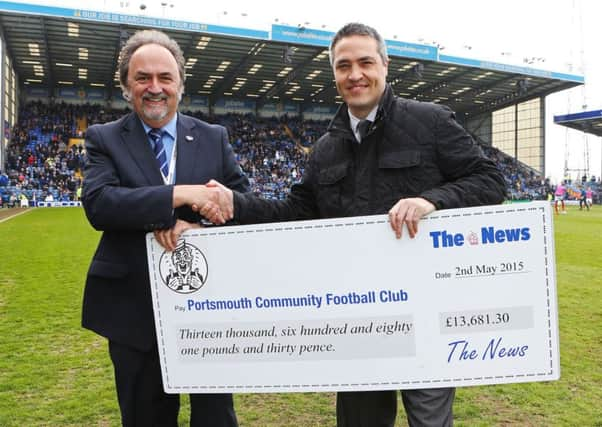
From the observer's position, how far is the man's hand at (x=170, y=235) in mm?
2232

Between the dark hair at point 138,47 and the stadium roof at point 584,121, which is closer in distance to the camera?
the dark hair at point 138,47

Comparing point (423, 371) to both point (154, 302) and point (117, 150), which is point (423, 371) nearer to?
point (154, 302)

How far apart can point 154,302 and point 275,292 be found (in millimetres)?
560

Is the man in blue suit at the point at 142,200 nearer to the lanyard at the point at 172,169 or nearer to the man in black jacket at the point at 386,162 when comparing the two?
the lanyard at the point at 172,169

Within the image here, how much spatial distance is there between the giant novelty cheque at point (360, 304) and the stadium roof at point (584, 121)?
→ 5342 cm

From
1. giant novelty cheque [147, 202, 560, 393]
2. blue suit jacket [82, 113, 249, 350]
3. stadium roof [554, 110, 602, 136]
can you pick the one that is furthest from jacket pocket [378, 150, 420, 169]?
stadium roof [554, 110, 602, 136]

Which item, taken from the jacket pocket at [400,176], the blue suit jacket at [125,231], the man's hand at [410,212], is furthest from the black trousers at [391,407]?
the blue suit jacket at [125,231]

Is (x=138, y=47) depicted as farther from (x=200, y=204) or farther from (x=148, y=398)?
(x=148, y=398)

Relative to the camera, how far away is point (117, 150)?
7.46ft

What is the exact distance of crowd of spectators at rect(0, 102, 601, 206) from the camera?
34.3 meters

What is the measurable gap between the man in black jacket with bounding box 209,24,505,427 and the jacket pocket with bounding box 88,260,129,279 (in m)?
0.57

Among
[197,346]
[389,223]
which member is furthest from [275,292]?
[389,223]

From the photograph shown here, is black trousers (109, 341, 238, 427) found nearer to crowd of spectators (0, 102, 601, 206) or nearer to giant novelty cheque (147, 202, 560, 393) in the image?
giant novelty cheque (147, 202, 560, 393)

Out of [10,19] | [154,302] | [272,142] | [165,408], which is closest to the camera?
[154,302]
